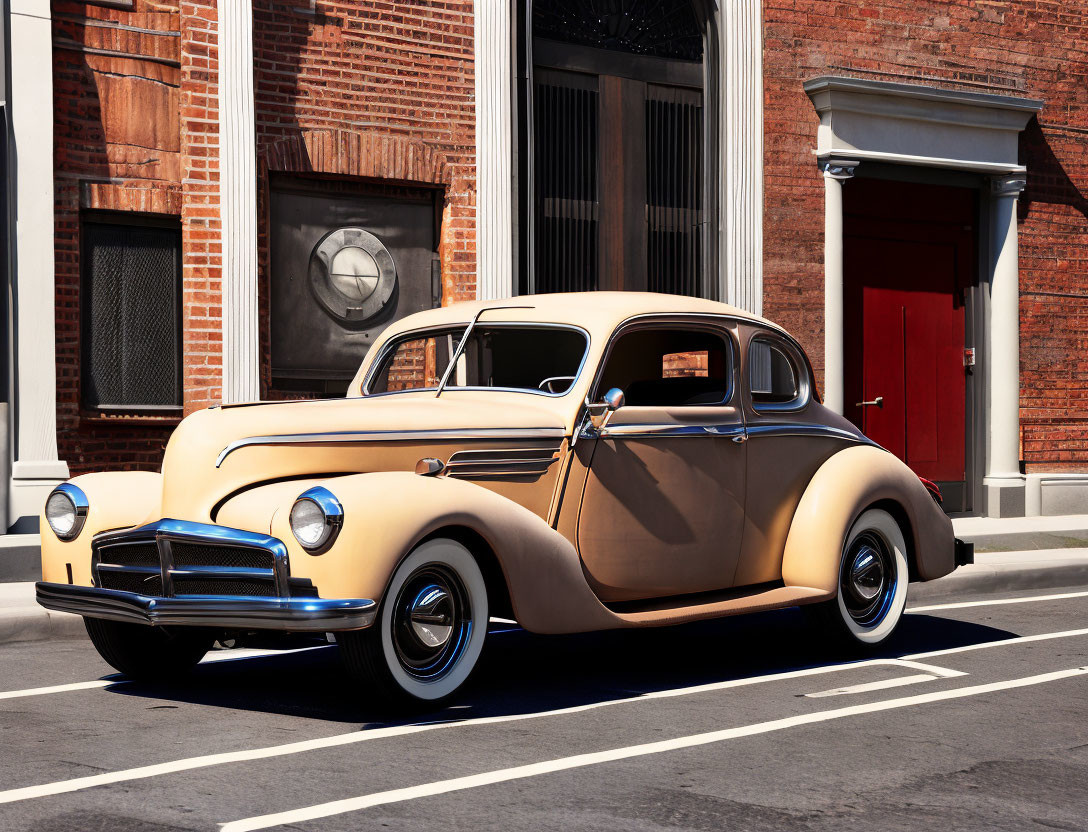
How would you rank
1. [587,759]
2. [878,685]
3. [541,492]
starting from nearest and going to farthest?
[587,759] → [541,492] → [878,685]

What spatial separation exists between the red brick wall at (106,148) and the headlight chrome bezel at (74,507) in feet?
17.1

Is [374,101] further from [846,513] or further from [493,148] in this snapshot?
[846,513]

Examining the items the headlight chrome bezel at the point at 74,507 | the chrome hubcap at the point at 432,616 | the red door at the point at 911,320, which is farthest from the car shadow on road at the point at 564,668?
the red door at the point at 911,320

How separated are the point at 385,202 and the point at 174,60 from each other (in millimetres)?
2113

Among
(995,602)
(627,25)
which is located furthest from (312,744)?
(627,25)

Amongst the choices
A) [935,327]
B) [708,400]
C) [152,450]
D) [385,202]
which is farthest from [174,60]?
[935,327]

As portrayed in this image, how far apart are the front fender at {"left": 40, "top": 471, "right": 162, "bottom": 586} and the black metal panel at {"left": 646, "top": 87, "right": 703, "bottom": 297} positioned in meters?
8.37

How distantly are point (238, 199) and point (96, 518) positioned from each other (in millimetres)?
6055

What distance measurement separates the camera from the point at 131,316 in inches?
446

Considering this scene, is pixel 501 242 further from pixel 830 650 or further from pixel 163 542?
pixel 163 542

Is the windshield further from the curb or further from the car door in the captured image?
the curb

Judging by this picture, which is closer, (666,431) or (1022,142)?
(666,431)

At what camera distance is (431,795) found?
4.30 metres

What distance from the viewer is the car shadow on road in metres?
5.76
